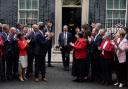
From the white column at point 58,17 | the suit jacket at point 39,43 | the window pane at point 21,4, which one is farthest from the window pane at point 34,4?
the suit jacket at point 39,43

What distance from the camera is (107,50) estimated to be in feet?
54.1

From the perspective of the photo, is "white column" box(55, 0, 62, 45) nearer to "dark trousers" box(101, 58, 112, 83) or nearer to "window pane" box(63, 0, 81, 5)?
"window pane" box(63, 0, 81, 5)

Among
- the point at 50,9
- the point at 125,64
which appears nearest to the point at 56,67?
the point at 125,64

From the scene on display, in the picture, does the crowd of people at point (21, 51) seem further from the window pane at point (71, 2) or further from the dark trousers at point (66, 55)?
the window pane at point (71, 2)

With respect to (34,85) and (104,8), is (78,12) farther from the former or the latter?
(34,85)

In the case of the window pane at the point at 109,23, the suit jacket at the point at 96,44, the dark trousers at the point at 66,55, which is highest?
the window pane at the point at 109,23

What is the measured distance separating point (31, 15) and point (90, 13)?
10.2ft

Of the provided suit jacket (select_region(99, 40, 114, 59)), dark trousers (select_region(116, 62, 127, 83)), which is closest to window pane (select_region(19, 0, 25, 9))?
suit jacket (select_region(99, 40, 114, 59))

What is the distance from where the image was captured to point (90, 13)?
26734 mm

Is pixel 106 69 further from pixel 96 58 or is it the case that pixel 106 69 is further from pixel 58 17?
pixel 58 17

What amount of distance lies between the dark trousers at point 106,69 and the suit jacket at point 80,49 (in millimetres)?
683

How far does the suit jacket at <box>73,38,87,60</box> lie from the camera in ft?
55.7

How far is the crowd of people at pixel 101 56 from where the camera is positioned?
53.7ft

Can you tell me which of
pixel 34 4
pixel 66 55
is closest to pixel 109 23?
pixel 34 4
